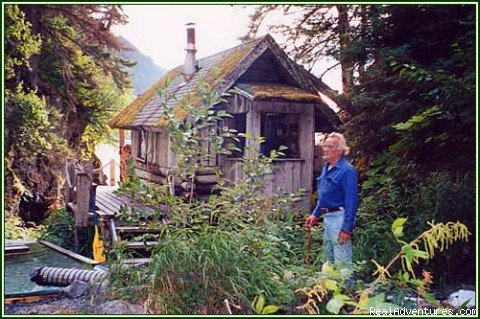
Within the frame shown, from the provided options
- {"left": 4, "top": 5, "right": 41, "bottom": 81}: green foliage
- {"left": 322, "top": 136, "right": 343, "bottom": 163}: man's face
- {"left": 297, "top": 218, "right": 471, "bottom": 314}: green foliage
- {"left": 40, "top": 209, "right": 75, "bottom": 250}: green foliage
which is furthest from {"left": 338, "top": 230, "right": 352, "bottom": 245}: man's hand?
{"left": 40, "top": 209, "right": 75, "bottom": 250}: green foliage

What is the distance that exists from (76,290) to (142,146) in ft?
18.9

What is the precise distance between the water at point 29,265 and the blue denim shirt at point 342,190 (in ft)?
8.70

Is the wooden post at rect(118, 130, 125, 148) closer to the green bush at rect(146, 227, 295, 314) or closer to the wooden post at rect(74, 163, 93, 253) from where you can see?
the wooden post at rect(74, 163, 93, 253)

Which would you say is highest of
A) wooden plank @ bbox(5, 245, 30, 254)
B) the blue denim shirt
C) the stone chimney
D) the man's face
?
the stone chimney

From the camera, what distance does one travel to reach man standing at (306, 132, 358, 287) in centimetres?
387

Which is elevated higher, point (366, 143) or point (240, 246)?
point (366, 143)

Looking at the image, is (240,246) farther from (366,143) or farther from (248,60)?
(248,60)

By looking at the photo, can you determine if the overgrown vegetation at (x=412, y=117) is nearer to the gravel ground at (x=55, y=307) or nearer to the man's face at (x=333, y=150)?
the man's face at (x=333, y=150)

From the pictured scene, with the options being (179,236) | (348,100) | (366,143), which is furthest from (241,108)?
(179,236)

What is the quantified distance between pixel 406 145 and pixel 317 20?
372cm

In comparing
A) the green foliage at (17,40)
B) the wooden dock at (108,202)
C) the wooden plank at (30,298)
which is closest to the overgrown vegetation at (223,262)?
the wooden plank at (30,298)

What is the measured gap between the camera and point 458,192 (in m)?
5.12

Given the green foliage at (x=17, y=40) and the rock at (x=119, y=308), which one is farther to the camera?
the green foliage at (x=17, y=40)

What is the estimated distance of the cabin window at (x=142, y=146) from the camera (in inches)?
372
